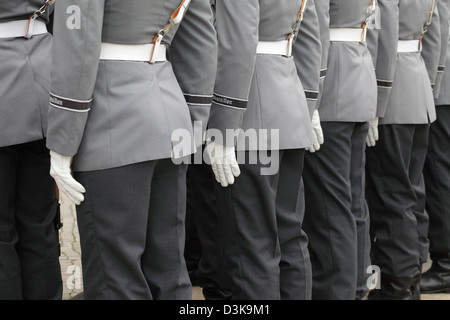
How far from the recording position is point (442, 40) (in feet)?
17.5

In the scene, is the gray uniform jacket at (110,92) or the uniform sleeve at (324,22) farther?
the uniform sleeve at (324,22)

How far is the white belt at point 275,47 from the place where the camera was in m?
3.62

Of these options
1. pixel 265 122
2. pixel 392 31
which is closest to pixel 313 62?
pixel 265 122

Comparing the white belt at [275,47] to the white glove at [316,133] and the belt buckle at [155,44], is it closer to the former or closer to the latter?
the white glove at [316,133]

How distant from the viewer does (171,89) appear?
297cm

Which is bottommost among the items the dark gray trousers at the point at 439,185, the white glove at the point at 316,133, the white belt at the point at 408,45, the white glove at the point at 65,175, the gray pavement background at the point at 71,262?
the gray pavement background at the point at 71,262

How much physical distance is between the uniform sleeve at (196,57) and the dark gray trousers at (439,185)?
2.61 m

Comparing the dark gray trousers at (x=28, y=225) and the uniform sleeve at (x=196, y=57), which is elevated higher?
the uniform sleeve at (x=196, y=57)

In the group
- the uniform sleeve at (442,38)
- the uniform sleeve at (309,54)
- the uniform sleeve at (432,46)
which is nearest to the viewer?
the uniform sleeve at (309,54)

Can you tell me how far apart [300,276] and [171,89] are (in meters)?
1.27

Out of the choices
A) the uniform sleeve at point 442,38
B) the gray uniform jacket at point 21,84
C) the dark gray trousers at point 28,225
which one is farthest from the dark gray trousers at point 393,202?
the gray uniform jacket at point 21,84

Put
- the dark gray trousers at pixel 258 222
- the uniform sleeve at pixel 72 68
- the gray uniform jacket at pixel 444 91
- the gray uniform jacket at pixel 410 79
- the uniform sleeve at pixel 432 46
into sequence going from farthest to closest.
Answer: the gray uniform jacket at pixel 444 91 → the uniform sleeve at pixel 432 46 → the gray uniform jacket at pixel 410 79 → the dark gray trousers at pixel 258 222 → the uniform sleeve at pixel 72 68

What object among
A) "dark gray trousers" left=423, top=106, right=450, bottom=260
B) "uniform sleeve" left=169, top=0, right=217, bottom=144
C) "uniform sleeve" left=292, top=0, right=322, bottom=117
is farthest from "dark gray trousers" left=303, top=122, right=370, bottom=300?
"dark gray trousers" left=423, top=106, right=450, bottom=260
